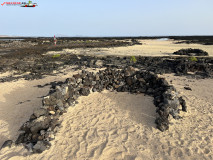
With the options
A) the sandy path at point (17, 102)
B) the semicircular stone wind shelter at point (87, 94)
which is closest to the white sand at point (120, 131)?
the sandy path at point (17, 102)

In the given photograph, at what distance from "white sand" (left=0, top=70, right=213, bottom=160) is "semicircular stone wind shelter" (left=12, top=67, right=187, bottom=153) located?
0.34m

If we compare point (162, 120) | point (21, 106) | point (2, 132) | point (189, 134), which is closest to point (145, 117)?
point (162, 120)

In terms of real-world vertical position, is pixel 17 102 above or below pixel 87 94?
below

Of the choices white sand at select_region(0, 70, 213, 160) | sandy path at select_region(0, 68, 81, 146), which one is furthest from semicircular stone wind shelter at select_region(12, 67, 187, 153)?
sandy path at select_region(0, 68, 81, 146)

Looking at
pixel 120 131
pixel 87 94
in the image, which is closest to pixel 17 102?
pixel 87 94

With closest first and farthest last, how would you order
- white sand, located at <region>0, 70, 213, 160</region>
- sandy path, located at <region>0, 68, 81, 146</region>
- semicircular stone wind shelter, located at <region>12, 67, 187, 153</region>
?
1. white sand, located at <region>0, 70, 213, 160</region>
2. semicircular stone wind shelter, located at <region>12, 67, 187, 153</region>
3. sandy path, located at <region>0, 68, 81, 146</region>

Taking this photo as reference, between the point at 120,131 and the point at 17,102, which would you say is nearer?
the point at 120,131

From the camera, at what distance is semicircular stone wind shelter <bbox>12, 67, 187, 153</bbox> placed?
20.5ft

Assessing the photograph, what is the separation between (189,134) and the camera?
6.52 meters

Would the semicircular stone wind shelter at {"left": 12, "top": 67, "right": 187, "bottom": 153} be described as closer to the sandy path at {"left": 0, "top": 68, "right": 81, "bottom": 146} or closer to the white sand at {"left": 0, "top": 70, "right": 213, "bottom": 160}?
the white sand at {"left": 0, "top": 70, "right": 213, "bottom": 160}

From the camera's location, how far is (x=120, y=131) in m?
6.76

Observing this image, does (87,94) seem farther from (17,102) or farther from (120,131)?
(17,102)

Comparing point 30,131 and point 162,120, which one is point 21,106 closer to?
point 30,131

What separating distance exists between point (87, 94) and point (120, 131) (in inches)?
162
